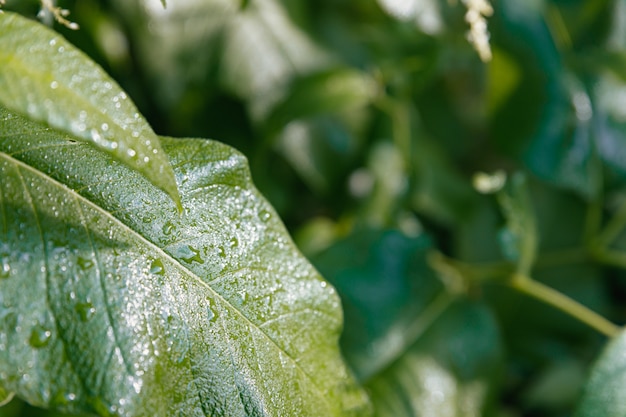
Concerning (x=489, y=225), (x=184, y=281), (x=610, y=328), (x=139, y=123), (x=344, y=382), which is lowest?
(x=489, y=225)

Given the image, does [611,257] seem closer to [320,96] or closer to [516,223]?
[516,223]

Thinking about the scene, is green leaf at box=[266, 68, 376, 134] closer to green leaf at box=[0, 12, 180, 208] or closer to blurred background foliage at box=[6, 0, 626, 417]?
blurred background foliage at box=[6, 0, 626, 417]

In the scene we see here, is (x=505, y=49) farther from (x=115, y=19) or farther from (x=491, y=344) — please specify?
(x=115, y=19)

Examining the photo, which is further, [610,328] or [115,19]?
[115,19]

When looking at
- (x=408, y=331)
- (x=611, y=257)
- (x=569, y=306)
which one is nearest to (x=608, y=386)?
(x=569, y=306)

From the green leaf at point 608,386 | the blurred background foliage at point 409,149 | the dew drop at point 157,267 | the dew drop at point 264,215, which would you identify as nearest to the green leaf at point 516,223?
the blurred background foliage at point 409,149

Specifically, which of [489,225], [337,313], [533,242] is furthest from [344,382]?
[489,225]

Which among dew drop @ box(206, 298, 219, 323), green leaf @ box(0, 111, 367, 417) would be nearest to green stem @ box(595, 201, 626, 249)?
green leaf @ box(0, 111, 367, 417)
